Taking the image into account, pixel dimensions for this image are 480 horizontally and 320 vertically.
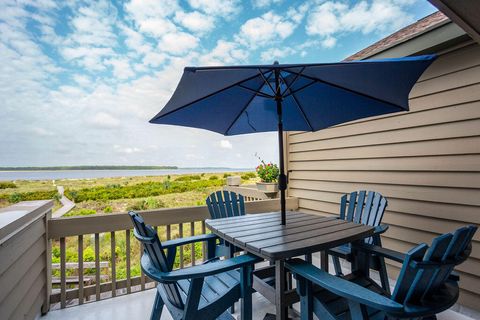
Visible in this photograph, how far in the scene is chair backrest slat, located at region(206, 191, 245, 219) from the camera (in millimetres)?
2684

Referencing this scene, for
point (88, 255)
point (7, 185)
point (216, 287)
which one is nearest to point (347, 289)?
point (216, 287)

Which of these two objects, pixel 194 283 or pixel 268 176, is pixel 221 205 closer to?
pixel 194 283

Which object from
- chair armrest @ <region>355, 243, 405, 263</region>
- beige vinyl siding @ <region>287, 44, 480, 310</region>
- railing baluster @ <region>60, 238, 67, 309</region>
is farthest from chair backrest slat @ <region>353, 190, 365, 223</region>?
railing baluster @ <region>60, 238, 67, 309</region>

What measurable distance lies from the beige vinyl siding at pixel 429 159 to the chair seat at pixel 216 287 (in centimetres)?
196

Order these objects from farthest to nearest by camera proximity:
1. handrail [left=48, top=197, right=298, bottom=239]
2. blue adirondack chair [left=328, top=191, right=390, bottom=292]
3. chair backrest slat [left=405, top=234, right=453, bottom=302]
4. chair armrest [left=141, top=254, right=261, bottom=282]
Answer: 1. handrail [left=48, top=197, right=298, bottom=239]
2. blue adirondack chair [left=328, top=191, right=390, bottom=292]
3. chair armrest [left=141, top=254, right=261, bottom=282]
4. chair backrest slat [left=405, top=234, right=453, bottom=302]

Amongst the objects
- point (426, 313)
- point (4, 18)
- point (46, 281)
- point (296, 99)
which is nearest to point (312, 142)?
point (296, 99)

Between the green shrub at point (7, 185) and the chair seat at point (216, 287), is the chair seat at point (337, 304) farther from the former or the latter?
the green shrub at point (7, 185)

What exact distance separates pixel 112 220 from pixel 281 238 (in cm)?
171

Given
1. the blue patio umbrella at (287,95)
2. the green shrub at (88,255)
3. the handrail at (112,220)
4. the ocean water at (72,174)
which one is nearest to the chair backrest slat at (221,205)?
the handrail at (112,220)

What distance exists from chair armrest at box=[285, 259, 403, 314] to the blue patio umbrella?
624 mm

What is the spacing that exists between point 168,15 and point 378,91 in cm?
459

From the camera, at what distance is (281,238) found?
5.23ft

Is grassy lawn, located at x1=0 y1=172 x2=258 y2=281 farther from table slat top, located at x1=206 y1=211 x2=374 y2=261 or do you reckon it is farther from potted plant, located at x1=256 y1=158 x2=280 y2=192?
table slat top, located at x1=206 y1=211 x2=374 y2=261

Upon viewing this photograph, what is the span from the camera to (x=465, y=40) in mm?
2109
